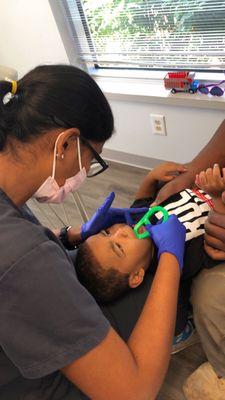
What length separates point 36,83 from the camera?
0.84m

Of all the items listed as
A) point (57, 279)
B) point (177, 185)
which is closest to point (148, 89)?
point (177, 185)

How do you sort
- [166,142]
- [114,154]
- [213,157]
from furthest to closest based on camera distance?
[114,154] < [166,142] < [213,157]

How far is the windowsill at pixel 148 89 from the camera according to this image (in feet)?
5.92

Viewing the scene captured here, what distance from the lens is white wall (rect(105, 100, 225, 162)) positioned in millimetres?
1921

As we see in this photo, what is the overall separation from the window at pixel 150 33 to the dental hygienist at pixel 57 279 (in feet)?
3.83

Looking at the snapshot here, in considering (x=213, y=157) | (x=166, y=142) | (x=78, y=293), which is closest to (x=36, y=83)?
(x=78, y=293)

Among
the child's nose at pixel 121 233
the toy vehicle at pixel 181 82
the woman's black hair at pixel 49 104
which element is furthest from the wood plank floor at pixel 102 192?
the woman's black hair at pixel 49 104

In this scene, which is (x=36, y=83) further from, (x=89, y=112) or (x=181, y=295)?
(x=181, y=295)

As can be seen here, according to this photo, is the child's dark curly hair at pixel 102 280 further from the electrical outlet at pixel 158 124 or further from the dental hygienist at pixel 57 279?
the electrical outlet at pixel 158 124

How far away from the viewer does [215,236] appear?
41.4 inches

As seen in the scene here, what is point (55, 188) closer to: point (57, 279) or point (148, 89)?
point (57, 279)

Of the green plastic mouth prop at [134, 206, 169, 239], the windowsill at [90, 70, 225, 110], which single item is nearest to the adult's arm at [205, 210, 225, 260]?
the green plastic mouth prop at [134, 206, 169, 239]

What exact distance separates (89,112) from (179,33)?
128 centimetres

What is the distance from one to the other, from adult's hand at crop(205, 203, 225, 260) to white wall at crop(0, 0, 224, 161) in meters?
0.94
